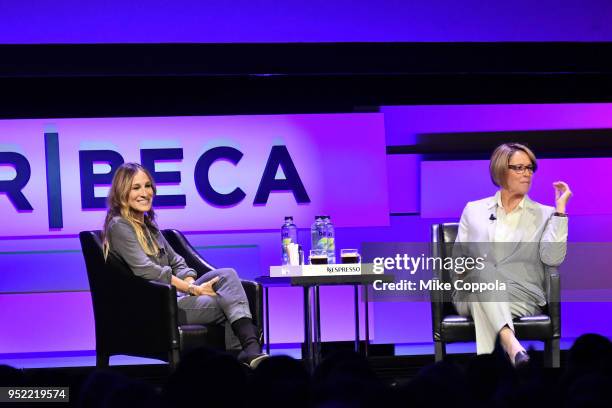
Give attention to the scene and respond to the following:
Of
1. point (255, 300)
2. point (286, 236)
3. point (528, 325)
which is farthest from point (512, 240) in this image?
point (255, 300)

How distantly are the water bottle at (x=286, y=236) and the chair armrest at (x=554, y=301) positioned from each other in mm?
1403

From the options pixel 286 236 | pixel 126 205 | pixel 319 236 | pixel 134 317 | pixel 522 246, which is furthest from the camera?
pixel 286 236

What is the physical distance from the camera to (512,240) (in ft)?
16.1

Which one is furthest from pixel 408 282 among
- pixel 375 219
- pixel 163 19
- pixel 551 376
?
pixel 551 376

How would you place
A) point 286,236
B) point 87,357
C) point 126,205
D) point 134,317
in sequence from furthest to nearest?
point 87,357, point 286,236, point 126,205, point 134,317

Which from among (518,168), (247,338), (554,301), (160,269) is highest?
(518,168)

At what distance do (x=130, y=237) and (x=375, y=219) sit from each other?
231 cm

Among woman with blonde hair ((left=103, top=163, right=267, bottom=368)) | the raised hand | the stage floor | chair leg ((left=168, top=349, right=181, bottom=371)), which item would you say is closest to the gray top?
woman with blonde hair ((left=103, top=163, right=267, bottom=368))

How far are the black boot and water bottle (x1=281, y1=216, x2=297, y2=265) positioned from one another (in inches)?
20.0

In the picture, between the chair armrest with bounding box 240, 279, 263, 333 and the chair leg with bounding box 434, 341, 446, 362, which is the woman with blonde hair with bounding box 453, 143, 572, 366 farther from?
the chair armrest with bounding box 240, 279, 263, 333

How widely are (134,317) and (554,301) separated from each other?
7.07 ft

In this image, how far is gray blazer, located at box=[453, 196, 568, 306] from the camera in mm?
4766

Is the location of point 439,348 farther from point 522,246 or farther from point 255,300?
point 255,300

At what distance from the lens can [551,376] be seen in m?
1.07
